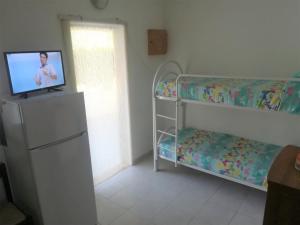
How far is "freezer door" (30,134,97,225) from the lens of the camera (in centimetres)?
182

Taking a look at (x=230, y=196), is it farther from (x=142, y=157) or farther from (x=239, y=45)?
(x=239, y=45)

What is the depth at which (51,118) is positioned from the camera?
1.80m

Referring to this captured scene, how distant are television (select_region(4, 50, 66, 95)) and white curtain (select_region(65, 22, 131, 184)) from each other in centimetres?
38

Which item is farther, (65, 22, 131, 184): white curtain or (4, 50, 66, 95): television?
(65, 22, 131, 184): white curtain

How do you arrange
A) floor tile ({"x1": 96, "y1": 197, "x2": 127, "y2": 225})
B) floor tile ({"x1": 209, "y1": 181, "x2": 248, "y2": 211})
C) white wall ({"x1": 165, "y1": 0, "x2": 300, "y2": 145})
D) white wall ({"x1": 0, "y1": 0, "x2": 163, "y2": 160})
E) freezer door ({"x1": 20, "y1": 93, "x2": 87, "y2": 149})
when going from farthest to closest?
1. white wall ({"x1": 165, "y1": 0, "x2": 300, "y2": 145})
2. floor tile ({"x1": 209, "y1": 181, "x2": 248, "y2": 211})
3. floor tile ({"x1": 96, "y1": 197, "x2": 127, "y2": 225})
4. white wall ({"x1": 0, "y1": 0, "x2": 163, "y2": 160})
5. freezer door ({"x1": 20, "y1": 93, "x2": 87, "y2": 149})

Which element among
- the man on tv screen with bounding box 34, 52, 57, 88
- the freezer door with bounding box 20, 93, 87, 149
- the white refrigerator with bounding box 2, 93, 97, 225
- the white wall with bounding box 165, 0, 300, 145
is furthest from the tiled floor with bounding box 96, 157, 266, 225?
the man on tv screen with bounding box 34, 52, 57, 88

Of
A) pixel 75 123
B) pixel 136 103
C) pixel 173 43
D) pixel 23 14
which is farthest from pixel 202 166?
pixel 23 14

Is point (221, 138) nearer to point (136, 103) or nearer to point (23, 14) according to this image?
point (136, 103)

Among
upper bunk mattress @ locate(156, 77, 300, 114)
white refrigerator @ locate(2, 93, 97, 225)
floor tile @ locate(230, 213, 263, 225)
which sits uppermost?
upper bunk mattress @ locate(156, 77, 300, 114)

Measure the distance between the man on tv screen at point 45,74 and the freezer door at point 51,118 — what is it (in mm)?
274

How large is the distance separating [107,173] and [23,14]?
2.20m

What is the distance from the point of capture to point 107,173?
10.8ft

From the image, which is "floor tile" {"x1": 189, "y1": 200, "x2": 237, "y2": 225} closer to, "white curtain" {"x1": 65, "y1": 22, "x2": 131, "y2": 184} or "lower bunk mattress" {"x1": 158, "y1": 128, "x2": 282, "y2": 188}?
"lower bunk mattress" {"x1": 158, "y1": 128, "x2": 282, "y2": 188}

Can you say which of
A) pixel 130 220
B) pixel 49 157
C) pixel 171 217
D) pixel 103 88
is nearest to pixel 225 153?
pixel 171 217
